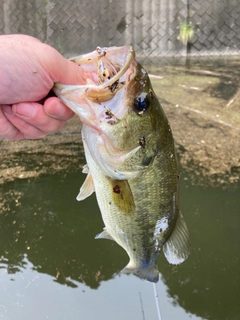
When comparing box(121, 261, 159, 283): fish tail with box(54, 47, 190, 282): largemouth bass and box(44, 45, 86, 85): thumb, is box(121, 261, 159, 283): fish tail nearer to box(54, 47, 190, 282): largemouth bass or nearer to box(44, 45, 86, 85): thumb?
box(54, 47, 190, 282): largemouth bass

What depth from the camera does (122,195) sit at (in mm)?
1625

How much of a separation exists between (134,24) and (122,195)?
6969 millimetres

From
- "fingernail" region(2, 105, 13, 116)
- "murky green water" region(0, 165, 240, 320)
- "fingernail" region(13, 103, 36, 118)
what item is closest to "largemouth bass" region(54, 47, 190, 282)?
"fingernail" region(13, 103, 36, 118)

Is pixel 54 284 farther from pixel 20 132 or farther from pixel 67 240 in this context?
pixel 20 132

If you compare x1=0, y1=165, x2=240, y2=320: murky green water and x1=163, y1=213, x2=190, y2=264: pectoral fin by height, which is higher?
x1=163, y1=213, x2=190, y2=264: pectoral fin

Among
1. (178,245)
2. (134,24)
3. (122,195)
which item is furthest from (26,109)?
(134,24)

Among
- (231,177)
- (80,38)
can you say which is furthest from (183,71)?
(231,177)

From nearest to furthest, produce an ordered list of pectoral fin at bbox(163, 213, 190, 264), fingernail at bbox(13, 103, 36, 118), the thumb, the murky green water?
the thumb
fingernail at bbox(13, 103, 36, 118)
pectoral fin at bbox(163, 213, 190, 264)
the murky green water

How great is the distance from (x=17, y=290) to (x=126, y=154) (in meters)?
2.21

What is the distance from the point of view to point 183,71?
7363 millimetres

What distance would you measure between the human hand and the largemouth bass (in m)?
0.06

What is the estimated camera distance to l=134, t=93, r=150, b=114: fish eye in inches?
58.1

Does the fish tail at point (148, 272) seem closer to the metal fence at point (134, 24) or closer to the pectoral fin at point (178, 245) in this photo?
the pectoral fin at point (178, 245)

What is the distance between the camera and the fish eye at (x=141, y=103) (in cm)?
148
